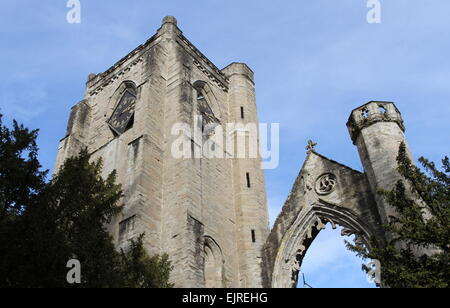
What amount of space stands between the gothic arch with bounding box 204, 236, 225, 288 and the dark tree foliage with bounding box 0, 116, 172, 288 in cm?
328

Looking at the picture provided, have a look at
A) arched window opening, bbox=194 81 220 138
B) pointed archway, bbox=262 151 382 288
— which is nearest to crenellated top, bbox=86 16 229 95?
arched window opening, bbox=194 81 220 138

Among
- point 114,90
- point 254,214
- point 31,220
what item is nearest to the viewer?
point 31,220

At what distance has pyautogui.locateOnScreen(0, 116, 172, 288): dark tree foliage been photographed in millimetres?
8180

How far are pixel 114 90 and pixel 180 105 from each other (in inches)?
211

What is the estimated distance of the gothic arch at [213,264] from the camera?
14.4 metres

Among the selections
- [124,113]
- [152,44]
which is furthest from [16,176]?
[152,44]

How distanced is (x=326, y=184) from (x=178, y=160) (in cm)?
454

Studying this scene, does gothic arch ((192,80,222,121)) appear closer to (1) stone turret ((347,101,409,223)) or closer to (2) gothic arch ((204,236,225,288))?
(2) gothic arch ((204,236,225,288))

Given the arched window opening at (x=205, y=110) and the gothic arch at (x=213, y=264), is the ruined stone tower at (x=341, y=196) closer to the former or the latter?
the gothic arch at (x=213, y=264)

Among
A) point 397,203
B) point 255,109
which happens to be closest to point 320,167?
point 397,203

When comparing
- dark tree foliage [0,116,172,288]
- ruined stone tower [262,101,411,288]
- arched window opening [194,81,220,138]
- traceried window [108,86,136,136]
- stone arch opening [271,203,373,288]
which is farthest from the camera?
traceried window [108,86,136,136]

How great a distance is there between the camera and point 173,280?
12484 millimetres

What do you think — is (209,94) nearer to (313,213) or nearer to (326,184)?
(326,184)
